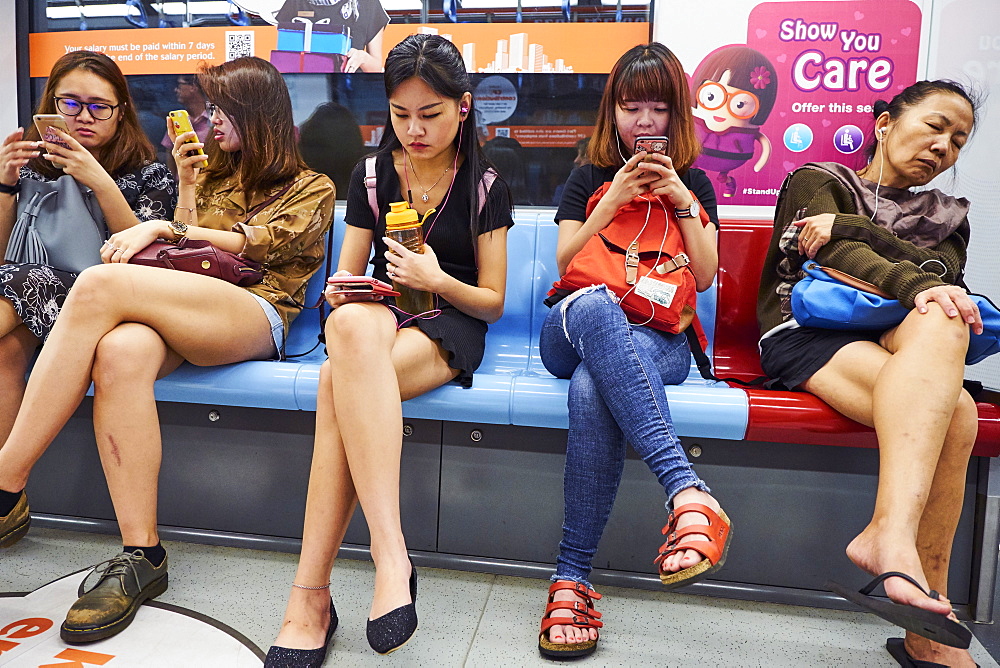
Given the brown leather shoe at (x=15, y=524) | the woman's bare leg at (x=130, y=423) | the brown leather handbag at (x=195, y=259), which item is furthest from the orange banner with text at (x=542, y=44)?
the brown leather shoe at (x=15, y=524)

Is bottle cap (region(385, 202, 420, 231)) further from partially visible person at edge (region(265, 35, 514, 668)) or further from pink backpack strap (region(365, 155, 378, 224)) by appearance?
pink backpack strap (region(365, 155, 378, 224))

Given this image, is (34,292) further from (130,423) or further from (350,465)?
Result: (350,465)

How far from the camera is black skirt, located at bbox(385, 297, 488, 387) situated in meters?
1.79

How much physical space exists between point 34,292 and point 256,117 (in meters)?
0.84

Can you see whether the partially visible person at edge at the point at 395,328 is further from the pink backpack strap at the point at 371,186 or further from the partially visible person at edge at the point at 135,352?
the partially visible person at edge at the point at 135,352

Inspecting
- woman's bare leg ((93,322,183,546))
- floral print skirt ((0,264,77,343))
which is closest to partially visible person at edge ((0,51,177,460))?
floral print skirt ((0,264,77,343))

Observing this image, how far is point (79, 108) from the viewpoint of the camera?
2.11 m

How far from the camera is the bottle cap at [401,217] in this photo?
1.74m

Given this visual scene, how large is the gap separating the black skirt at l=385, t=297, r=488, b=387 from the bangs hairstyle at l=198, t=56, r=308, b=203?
71 cm

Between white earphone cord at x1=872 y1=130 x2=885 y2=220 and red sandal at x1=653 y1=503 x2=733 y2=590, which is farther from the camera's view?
white earphone cord at x1=872 y1=130 x2=885 y2=220

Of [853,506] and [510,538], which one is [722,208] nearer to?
[853,506]

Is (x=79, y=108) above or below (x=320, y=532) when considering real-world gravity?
above

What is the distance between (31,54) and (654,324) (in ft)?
11.1

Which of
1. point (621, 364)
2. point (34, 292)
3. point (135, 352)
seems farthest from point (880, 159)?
point (34, 292)
